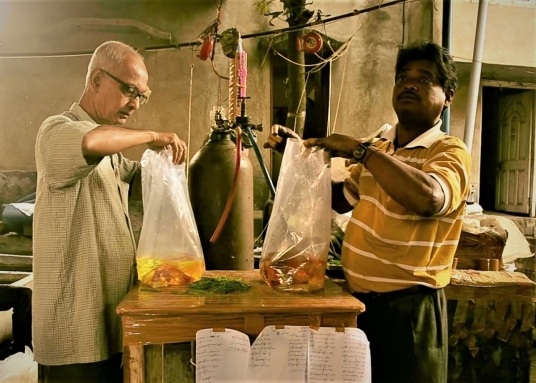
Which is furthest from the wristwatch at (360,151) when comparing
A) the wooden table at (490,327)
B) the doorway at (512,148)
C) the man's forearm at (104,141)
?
the doorway at (512,148)

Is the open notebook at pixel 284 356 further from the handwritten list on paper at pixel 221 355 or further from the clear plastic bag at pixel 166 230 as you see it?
the clear plastic bag at pixel 166 230

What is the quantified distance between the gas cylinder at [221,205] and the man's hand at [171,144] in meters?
0.40

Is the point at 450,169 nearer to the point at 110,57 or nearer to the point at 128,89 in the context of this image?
the point at 128,89

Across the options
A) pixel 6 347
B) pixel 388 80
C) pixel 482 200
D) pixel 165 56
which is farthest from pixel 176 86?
pixel 482 200

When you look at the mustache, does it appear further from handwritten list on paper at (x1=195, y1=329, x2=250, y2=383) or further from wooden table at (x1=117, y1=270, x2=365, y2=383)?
handwritten list on paper at (x1=195, y1=329, x2=250, y2=383)

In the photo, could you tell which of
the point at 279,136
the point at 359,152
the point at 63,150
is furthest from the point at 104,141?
the point at 359,152

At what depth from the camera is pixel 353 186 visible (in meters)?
2.14

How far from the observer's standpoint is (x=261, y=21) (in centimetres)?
605

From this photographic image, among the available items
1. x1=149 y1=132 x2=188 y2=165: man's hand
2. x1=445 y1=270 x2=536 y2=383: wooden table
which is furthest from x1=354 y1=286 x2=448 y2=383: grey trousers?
x1=445 y1=270 x2=536 y2=383: wooden table

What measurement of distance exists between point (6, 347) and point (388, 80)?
17.7ft

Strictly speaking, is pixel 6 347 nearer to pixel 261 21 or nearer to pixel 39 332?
pixel 39 332

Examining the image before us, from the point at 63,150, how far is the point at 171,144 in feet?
1.37

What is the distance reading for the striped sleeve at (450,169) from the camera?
1642 mm

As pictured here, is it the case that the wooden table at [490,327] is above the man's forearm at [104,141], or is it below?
below
